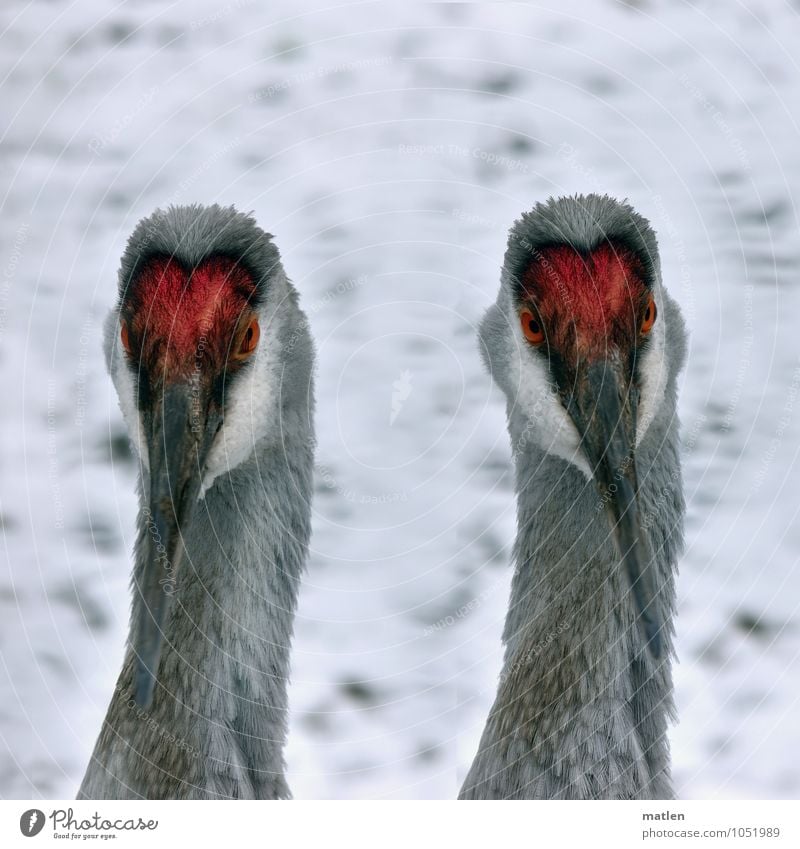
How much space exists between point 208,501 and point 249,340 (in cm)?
31

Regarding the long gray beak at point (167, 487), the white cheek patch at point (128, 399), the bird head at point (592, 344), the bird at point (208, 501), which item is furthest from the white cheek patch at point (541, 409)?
the white cheek patch at point (128, 399)

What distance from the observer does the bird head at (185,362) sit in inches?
71.1

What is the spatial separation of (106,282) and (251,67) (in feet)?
1.71

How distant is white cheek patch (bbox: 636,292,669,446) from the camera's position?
192 cm

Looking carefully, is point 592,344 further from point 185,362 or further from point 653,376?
point 185,362

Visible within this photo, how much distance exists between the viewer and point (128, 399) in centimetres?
189

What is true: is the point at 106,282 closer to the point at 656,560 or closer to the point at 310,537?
the point at 310,537

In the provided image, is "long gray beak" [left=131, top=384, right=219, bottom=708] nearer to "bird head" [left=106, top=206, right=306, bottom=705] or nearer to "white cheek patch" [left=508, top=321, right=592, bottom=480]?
"bird head" [left=106, top=206, right=306, bottom=705]

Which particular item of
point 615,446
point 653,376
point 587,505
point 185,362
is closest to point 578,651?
point 587,505

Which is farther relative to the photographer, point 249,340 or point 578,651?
point 578,651

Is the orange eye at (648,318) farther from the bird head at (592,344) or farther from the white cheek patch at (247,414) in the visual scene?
the white cheek patch at (247,414)

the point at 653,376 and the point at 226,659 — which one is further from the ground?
the point at 653,376

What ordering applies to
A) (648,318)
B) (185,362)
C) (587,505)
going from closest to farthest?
(185,362)
(648,318)
(587,505)

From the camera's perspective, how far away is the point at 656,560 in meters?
2.05
